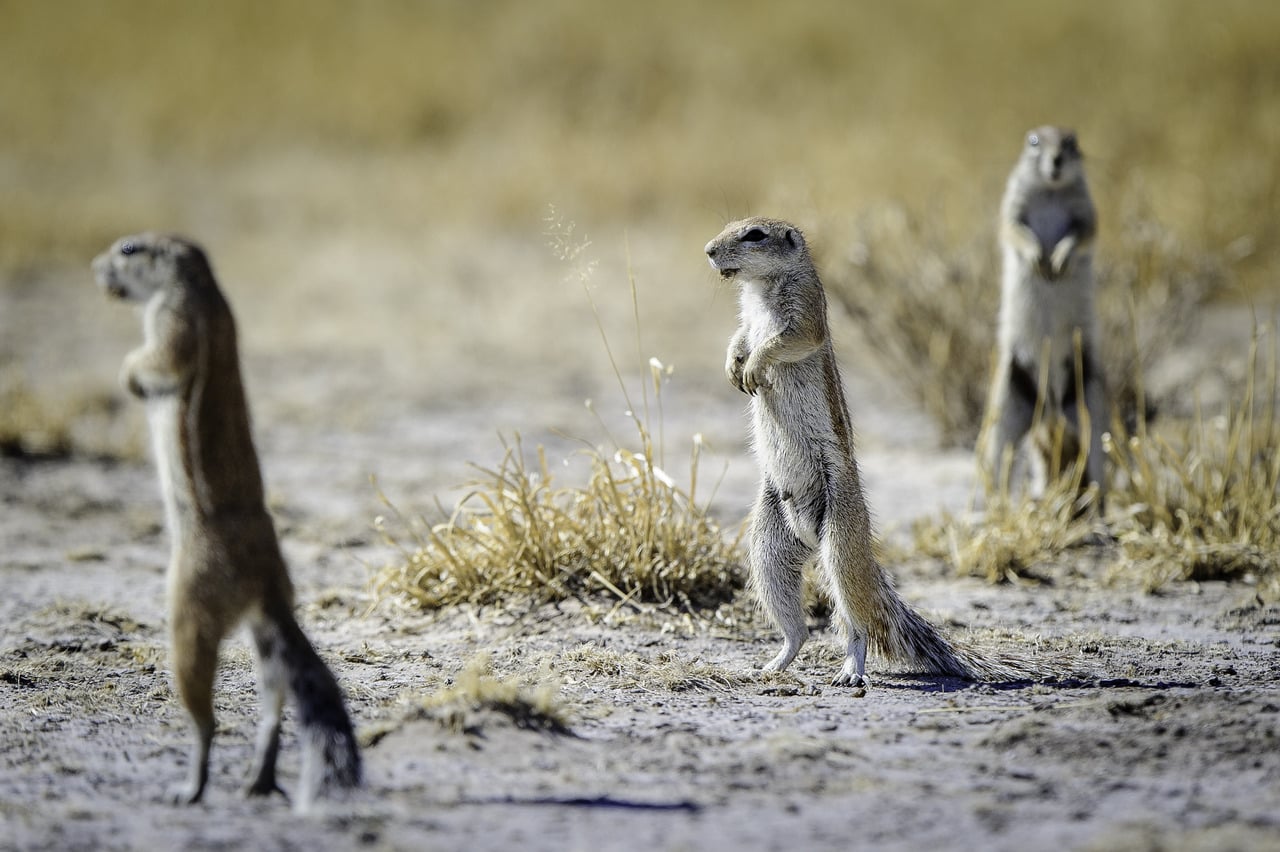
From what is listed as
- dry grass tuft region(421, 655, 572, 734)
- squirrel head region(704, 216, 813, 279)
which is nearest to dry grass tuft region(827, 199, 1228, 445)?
squirrel head region(704, 216, 813, 279)

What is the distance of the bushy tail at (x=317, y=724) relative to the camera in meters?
3.42

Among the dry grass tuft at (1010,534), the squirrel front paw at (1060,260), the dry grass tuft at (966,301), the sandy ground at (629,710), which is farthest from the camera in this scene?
the dry grass tuft at (966,301)

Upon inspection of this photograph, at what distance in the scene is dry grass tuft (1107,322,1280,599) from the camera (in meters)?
5.96

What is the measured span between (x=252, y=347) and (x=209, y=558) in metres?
8.22

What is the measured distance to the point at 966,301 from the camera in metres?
8.45

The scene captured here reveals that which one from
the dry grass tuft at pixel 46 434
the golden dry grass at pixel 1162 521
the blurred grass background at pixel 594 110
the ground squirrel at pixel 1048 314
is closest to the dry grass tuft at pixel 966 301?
the ground squirrel at pixel 1048 314

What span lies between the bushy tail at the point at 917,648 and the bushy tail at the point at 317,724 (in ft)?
6.01

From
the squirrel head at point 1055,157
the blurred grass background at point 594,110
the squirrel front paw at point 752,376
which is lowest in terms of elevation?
the squirrel front paw at point 752,376

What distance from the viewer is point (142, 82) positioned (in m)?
19.3

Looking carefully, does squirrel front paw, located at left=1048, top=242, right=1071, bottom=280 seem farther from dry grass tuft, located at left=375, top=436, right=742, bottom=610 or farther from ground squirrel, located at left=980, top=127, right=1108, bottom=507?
dry grass tuft, located at left=375, top=436, right=742, bottom=610

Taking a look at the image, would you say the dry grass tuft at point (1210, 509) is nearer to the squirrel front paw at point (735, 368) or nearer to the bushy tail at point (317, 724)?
the squirrel front paw at point (735, 368)

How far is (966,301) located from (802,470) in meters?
4.17

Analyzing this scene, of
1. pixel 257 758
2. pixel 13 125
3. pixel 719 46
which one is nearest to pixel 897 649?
pixel 257 758

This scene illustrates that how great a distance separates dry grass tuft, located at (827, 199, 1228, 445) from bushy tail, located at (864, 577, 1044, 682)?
400 centimetres
